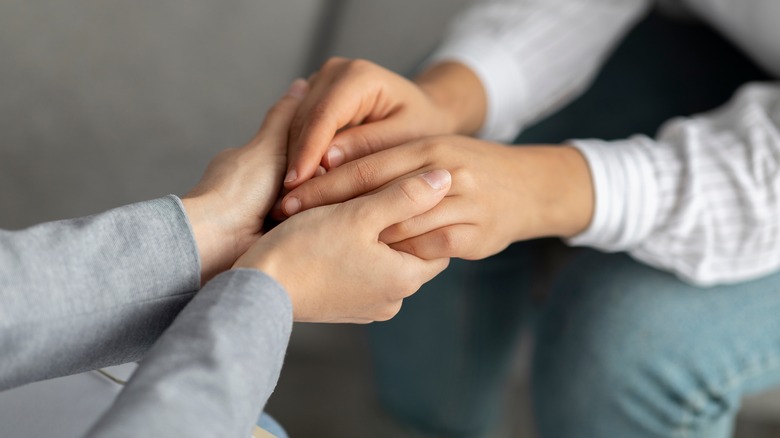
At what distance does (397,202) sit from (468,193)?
68 mm

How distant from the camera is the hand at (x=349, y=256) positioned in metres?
0.49

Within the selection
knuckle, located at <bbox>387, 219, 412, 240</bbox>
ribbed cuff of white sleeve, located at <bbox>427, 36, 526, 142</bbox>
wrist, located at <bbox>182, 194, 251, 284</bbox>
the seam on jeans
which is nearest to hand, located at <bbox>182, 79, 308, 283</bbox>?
wrist, located at <bbox>182, 194, 251, 284</bbox>

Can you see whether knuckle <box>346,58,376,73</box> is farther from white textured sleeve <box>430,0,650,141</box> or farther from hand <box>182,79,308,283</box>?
white textured sleeve <box>430,0,650,141</box>

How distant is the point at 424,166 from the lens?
0.57 meters

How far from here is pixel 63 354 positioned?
1.44 feet

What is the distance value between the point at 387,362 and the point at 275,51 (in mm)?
421

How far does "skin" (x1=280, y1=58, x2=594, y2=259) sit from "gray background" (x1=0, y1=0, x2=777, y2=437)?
398 millimetres

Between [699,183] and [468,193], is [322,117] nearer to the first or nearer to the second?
[468,193]

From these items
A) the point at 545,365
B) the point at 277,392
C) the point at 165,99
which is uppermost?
the point at 165,99

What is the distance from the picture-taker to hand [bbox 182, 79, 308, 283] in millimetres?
540

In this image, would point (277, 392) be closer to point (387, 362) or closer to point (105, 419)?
point (387, 362)

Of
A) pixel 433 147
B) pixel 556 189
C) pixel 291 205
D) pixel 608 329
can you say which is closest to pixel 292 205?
pixel 291 205

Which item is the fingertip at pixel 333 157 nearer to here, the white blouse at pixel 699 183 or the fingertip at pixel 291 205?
the fingertip at pixel 291 205

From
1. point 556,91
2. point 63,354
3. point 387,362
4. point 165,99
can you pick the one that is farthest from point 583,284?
point 165,99
